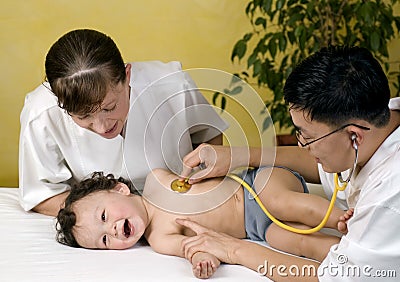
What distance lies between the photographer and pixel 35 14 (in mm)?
3236

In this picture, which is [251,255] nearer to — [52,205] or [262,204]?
[262,204]

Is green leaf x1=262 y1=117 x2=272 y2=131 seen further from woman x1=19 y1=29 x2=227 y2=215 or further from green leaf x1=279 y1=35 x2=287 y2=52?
green leaf x1=279 y1=35 x2=287 y2=52

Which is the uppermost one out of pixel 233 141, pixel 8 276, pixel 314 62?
pixel 314 62

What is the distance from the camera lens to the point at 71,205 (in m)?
2.04

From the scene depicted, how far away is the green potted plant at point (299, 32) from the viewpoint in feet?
10.2

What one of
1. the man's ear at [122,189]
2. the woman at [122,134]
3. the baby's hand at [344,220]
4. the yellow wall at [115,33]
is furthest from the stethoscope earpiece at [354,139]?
the yellow wall at [115,33]

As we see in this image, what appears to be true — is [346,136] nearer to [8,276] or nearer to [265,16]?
[8,276]

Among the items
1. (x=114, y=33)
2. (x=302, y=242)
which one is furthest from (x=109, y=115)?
(x=114, y=33)

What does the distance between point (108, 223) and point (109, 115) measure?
0.29 m

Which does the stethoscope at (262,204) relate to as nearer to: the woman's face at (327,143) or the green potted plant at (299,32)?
the woman's face at (327,143)

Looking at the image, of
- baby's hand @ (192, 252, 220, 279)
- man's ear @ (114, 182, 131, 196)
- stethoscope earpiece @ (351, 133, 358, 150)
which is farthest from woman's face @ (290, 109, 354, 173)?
man's ear @ (114, 182, 131, 196)

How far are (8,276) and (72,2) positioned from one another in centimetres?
174

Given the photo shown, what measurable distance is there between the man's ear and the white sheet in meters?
0.15

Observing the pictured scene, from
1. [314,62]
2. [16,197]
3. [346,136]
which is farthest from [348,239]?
[16,197]
